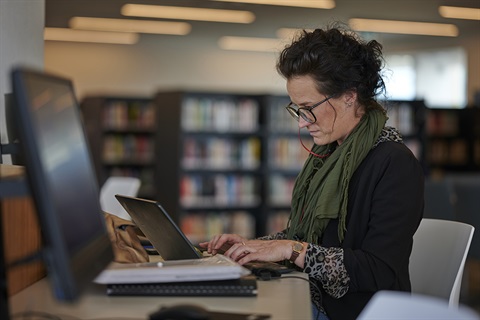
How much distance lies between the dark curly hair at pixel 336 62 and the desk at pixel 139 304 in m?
0.74

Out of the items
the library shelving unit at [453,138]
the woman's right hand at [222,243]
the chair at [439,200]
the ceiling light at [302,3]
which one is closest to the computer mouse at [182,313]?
the woman's right hand at [222,243]

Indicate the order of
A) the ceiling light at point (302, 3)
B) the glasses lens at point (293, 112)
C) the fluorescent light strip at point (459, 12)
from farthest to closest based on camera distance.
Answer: the fluorescent light strip at point (459, 12) → the ceiling light at point (302, 3) → the glasses lens at point (293, 112)

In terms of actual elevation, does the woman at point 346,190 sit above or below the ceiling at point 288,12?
below

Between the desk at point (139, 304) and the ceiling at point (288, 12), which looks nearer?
the desk at point (139, 304)

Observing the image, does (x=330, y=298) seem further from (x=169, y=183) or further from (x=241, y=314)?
(x=169, y=183)

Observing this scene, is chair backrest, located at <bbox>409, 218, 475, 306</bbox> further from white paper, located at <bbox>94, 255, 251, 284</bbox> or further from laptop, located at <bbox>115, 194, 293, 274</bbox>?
white paper, located at <bbox>94, 255, 251, 284</bbox>

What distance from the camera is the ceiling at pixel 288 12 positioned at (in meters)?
9.27

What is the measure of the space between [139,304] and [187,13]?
28.1 ft

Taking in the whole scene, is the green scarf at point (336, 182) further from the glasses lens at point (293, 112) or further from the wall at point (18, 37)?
the wall at point (18, 37)

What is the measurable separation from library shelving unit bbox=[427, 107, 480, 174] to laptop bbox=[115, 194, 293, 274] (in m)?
7.99

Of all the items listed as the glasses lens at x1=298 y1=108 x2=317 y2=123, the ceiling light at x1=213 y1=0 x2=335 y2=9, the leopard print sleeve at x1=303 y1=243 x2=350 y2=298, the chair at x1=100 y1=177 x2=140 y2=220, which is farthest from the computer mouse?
the ceiling light at x1=213 y1=0 x2=335 y2=9

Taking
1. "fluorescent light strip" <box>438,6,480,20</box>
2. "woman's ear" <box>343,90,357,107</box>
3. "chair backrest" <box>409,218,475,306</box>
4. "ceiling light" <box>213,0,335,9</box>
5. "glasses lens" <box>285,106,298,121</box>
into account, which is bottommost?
"chair backrest" <box>409,218,475,306</box>

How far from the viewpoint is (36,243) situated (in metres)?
1.72

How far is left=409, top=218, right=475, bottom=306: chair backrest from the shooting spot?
7.77 ft
